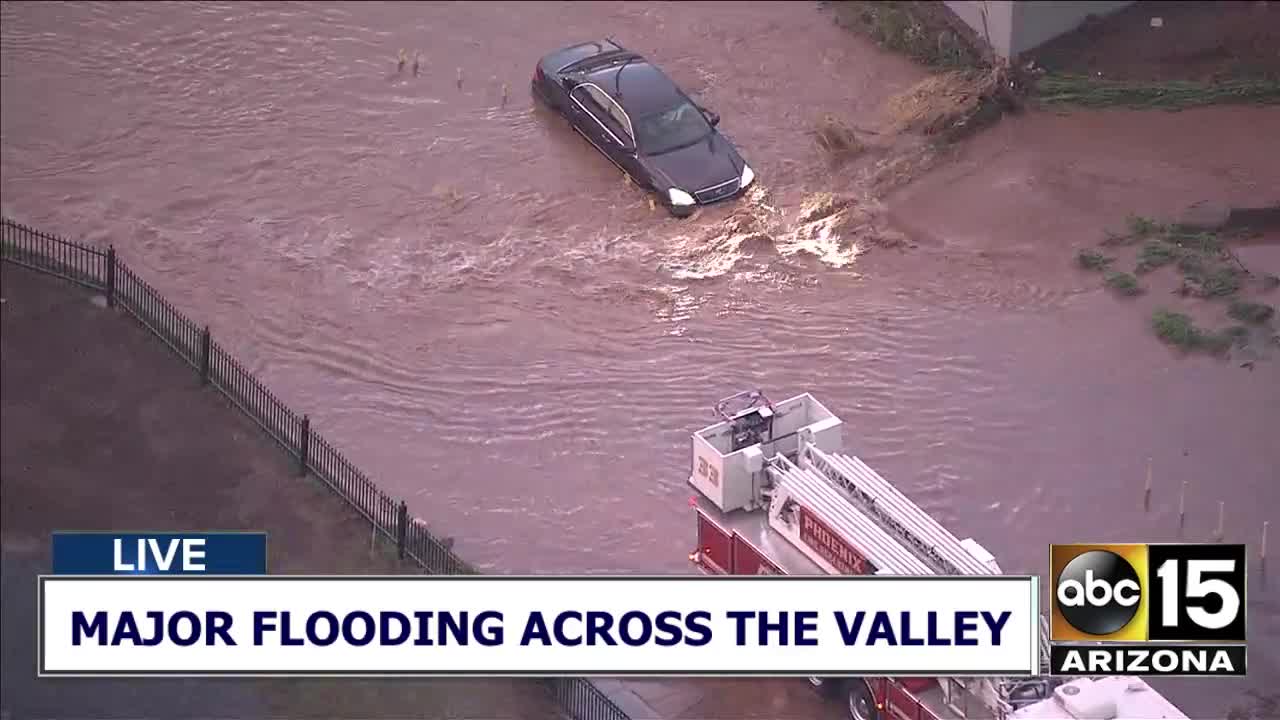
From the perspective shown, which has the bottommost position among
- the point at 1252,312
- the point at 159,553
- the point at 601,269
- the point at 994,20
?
the point at 159,553

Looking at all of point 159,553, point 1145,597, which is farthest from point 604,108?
point 1145,597

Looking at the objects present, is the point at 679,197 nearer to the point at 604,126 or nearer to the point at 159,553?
the point at 604,126

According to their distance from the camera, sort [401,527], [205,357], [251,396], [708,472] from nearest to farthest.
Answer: [708,472] → [401,527] → [251,396] → [205,357]

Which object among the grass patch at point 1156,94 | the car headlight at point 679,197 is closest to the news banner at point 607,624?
the car headlight at point 679,197

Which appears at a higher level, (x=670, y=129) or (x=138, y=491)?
(x=670, y=129)

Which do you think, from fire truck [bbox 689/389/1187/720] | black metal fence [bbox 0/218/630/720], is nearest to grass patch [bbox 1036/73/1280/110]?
fire truck [bbox 689/389/1187/720]

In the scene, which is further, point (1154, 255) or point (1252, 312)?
point (1154, 255)
